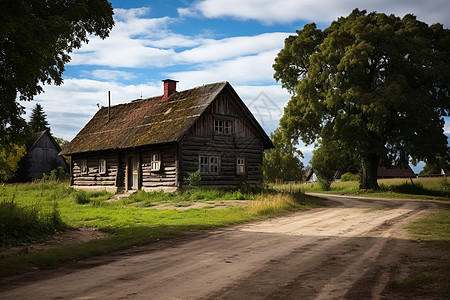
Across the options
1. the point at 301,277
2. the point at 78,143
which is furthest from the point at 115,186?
the point at 301,277

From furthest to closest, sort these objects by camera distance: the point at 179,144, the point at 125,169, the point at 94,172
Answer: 1. the point at 94,172
2. the point at 125,169
3. the point at 179,144

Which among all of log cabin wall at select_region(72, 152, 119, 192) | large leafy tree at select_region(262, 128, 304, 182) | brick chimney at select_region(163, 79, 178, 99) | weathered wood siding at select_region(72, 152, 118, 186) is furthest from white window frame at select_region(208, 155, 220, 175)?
large leafy tree at select_region(262, 128, 304, 182)

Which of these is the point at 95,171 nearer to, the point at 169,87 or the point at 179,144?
the point at 169,87

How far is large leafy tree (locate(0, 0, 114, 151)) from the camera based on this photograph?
29.6 ft

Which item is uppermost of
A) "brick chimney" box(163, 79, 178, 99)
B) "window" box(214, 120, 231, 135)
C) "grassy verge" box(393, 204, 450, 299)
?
"brick chimney" box(163, 79, 178, 99)

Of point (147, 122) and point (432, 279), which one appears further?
point (147, 122)

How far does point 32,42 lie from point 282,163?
44.7 meters

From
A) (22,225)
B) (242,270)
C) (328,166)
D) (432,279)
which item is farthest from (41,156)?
(432,279)

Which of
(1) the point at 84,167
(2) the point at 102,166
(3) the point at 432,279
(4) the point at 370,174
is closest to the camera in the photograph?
(3) the point at 432,279

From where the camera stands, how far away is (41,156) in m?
49.5

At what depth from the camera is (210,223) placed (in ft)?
41.0

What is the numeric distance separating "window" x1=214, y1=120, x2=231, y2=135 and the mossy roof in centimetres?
182

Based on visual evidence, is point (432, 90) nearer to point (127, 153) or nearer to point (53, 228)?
point (127, 153)

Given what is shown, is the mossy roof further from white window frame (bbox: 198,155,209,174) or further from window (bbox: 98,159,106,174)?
white window frame (bbox: 198,155,209,174)
